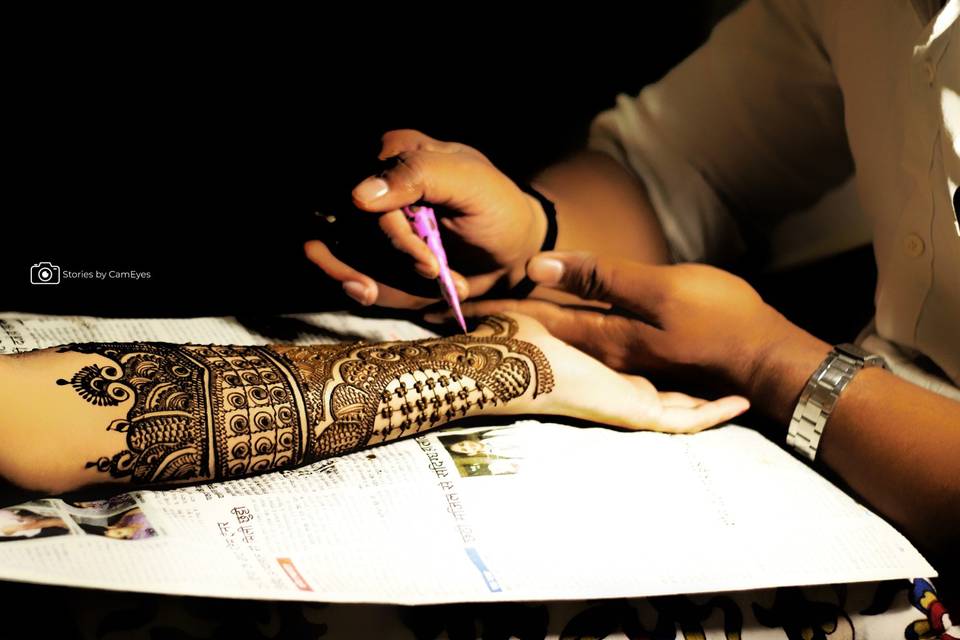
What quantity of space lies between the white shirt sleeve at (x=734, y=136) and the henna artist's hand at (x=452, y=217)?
0.28 metres

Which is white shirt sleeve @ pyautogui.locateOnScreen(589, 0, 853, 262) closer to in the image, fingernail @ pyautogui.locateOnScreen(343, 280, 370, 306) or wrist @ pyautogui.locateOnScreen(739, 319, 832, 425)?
wrist @ pyautogui.locateOnScreen(739, 319, 832, 425)

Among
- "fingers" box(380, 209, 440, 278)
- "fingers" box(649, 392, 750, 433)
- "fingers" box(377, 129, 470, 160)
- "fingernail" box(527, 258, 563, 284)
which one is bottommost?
"fingers" box(649, 392, 750, 433)

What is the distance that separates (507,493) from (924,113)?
0.62 metres

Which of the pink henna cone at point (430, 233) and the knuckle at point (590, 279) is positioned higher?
the pink henna cone at point (430, 233)

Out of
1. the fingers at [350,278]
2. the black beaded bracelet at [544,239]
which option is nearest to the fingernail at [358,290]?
the fingers at [350,278]

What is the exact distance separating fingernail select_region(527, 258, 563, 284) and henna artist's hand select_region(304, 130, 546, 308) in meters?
0.08

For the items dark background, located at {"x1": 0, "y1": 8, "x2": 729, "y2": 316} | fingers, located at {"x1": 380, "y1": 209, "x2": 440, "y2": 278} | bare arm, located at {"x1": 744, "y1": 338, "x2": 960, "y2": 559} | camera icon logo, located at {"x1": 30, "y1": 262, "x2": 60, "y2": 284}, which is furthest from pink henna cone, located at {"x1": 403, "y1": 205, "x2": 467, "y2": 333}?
camera icon logo, located at {"x1": 30, "y1": 262, "x2": 60, "y2": 284}

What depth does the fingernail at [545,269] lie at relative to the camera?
2.88 feet

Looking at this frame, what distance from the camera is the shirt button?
0.85m

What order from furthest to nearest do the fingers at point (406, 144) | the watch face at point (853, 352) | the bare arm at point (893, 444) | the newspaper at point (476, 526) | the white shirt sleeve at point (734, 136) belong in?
the white shirt sleeve at point (734, 136), the fingers at point (406, 144), the watch face at point (853, 352), the bare arm at point (893, 444), the newspaper at point (476, 526)

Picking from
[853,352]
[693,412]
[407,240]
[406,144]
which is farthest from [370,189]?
[853,352]

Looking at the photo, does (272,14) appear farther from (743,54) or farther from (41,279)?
(743,54)

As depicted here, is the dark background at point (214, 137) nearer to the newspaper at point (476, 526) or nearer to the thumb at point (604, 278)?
the thumb at point (604, 278)

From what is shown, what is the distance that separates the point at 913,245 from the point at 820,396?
23 cm
